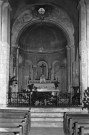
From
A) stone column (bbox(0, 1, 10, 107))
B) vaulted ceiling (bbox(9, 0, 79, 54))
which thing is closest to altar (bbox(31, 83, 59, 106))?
stone column (bbox(0, 1, 10, 107))

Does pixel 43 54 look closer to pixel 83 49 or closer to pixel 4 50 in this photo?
pixel 4 50

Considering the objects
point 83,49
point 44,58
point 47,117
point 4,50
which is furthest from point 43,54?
point 47,117

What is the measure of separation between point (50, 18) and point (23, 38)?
3525mm

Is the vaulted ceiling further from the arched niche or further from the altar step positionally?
the altar step

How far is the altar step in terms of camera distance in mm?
11500

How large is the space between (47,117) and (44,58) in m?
12.9

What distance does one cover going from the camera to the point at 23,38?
23.5 meters

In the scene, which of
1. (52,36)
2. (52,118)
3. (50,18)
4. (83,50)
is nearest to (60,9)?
(50,18)

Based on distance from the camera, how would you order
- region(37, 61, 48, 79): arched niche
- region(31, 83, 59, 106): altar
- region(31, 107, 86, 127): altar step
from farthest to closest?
region(37, 61, 48, 79): arched niche < region(31, 83, 59, 106): altar < region(31, 107, 86, 127): altar step

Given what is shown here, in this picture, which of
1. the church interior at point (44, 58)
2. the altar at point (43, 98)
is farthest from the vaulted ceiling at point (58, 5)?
the altar at point (43, 98)

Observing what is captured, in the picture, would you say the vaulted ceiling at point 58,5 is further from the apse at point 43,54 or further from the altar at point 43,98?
the altar at point 43,98

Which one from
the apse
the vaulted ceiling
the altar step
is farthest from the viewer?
the apse

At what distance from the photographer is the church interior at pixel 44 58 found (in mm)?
14274

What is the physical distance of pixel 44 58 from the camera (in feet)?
80.0
